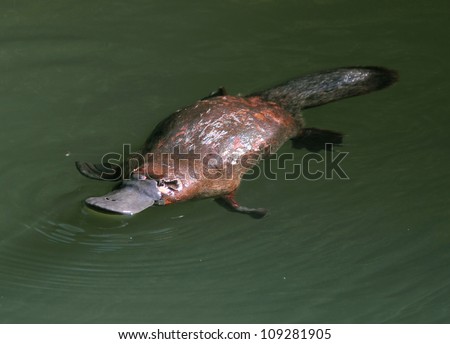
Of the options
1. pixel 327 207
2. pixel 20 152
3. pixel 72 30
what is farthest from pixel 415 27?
pixel 20 152

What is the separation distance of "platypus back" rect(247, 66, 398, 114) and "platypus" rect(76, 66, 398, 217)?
130mm

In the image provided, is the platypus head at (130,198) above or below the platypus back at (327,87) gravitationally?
below

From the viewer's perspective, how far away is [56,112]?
445 centimetres

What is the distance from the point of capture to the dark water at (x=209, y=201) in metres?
3.37

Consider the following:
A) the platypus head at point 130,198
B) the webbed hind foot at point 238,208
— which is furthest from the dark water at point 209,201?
the platypus head at point 130,198

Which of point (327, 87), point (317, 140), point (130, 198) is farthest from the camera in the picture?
point (327, 87)

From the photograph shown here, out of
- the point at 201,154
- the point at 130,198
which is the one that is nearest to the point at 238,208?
the point at 201,154

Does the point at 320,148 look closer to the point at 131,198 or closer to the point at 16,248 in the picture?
the point at 131,198

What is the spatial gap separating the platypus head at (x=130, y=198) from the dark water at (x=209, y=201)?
19 cm

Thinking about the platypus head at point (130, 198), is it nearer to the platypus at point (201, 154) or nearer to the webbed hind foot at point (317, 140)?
the platypus at point (201, 154)

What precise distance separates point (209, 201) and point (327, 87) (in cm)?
111

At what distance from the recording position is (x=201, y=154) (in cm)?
369

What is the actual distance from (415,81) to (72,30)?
232cm

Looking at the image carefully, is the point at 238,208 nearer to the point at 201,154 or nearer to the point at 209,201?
the point at 209,201
